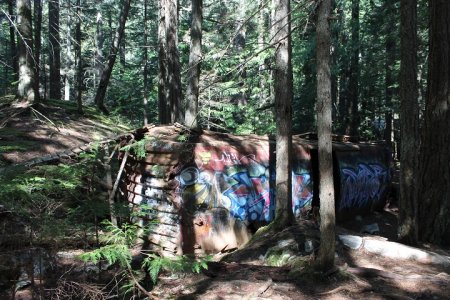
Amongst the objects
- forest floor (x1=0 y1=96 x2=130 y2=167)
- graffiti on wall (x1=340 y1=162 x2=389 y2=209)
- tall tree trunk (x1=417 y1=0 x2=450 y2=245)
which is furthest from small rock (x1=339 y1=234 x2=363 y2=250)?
graffiti on wall (x1=340 y1=162 x2=389 y2=209)

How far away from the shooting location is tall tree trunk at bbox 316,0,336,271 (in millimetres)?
5469

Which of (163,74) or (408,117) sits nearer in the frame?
(408,117)

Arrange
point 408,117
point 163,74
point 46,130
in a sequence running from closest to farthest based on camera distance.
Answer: point 408,117 → point 46,130 → point 163,74

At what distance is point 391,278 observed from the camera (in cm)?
568

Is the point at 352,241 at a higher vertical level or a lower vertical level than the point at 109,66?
lower

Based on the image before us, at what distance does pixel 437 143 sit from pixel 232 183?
4.59 metres

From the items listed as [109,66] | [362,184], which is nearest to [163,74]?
[109,66]

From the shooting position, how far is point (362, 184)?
1452 cm

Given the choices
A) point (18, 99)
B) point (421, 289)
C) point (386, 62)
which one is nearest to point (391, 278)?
point (421, 289)

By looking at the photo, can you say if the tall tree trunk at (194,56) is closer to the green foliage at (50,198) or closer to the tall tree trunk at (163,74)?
the tall tree trunk at (163,74)

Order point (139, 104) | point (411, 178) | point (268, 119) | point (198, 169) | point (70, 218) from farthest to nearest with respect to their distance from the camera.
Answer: point (139, 104) < point (268, 119) < point (198, 169) < point (411, 178) < point (70, 218)

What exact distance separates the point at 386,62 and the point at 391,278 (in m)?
18.7

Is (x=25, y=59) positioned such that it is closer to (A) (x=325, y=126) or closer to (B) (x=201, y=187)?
(B) (x=201, y=187)

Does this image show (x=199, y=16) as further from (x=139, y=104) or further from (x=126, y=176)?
(x=139, y=104)
